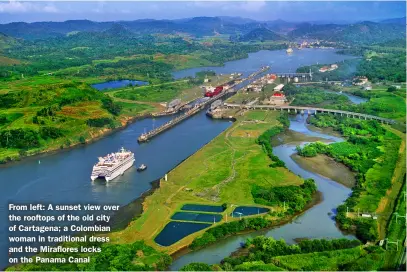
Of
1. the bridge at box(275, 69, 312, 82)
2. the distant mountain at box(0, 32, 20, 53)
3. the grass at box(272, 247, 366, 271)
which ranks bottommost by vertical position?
the grass at box(272, 247, 366, 271)

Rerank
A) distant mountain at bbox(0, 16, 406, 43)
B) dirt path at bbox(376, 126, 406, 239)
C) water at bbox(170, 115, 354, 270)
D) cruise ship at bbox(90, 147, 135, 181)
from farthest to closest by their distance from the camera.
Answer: distant mountain at bbox(0, 16, 406, 43) → cruise ship at bbox(90, 147, 135, 181) → dirt path at bbox(376, 126, 406, 239) → water at bbox(170, 115, 354, 270)

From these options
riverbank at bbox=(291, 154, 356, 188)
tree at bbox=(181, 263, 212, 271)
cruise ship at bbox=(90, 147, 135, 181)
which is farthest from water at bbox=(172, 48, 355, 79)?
tree at bbox=(181, 263, 212, 271)

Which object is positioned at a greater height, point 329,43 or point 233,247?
point 329,43

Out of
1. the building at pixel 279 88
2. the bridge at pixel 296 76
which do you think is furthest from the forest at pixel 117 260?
the bridge at pixel 296 76

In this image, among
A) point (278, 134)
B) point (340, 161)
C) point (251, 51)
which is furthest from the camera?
point (251, 51)

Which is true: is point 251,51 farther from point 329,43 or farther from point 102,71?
point 102,71

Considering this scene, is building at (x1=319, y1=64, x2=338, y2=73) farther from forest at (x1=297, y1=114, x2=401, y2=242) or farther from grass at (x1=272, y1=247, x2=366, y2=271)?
grass at (x1=272, y1=247, x2=366, y2=271)

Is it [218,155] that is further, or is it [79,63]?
[79,63]

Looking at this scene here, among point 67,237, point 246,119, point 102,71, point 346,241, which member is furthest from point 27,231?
point 102,71
